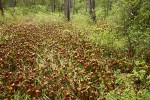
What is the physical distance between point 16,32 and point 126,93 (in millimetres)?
7264

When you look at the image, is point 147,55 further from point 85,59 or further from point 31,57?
point 31,57

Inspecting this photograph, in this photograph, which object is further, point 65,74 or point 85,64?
point 85,64

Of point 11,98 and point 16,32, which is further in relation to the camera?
point 16,32

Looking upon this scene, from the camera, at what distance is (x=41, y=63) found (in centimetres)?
664

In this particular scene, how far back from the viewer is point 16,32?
10445 mm

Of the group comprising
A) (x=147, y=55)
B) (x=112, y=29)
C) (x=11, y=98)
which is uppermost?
(x=112, y=29)

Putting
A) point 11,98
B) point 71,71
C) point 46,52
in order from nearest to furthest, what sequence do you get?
point 11,98 → point 71,71 → point 46,52

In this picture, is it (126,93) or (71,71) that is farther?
(71,71)

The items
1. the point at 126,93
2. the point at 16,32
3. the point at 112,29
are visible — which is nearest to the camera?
the point at 126,93

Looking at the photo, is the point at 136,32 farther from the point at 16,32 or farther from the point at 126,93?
the point at 16,32

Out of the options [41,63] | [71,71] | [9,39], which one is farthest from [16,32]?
[71,71]

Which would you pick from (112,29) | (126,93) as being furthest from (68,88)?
(112,29)

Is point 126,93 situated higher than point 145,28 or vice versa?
point 145,28

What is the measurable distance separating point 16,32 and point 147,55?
6.04 metres
